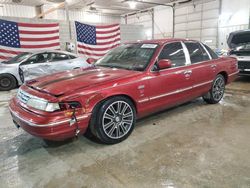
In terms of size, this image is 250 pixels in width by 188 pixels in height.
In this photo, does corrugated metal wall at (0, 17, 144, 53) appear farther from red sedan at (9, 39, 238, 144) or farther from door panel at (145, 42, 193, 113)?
door panel at (145, 42, 193, 113)

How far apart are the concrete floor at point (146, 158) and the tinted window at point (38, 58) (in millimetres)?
3668

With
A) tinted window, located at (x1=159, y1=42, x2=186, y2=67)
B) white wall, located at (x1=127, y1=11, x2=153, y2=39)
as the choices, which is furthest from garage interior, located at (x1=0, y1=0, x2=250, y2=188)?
white wall, located at (x1=127, y1=11, x2=153, y2=39)

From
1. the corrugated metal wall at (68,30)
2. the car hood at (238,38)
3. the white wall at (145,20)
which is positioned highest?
the white wall at (145,20)

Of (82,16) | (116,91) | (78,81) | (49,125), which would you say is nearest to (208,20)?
(82,16)

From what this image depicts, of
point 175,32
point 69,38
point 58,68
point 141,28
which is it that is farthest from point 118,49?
point 175,32

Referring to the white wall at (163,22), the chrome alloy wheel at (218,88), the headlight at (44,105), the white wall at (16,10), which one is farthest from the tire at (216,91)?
the white wall at (16,10)

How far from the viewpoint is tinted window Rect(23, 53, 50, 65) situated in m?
6.73

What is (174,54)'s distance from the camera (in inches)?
138

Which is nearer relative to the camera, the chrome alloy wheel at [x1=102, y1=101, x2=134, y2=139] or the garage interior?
the garage interior

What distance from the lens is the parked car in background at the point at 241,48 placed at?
6660 mm

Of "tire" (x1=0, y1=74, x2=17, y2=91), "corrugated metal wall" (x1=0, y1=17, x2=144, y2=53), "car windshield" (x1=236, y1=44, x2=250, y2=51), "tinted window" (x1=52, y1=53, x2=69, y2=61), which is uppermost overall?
"corrugated metal wall" (x1=0, y1=17, x2=144, y2=53)

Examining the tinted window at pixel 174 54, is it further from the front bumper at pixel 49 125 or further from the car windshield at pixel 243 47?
the car windshield at pixel 243 47

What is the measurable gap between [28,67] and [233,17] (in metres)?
12.0

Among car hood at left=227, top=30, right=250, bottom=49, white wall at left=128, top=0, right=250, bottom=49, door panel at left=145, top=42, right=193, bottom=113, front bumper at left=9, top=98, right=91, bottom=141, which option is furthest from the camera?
white wall at left=128, top=0, right=250, bottom=49
